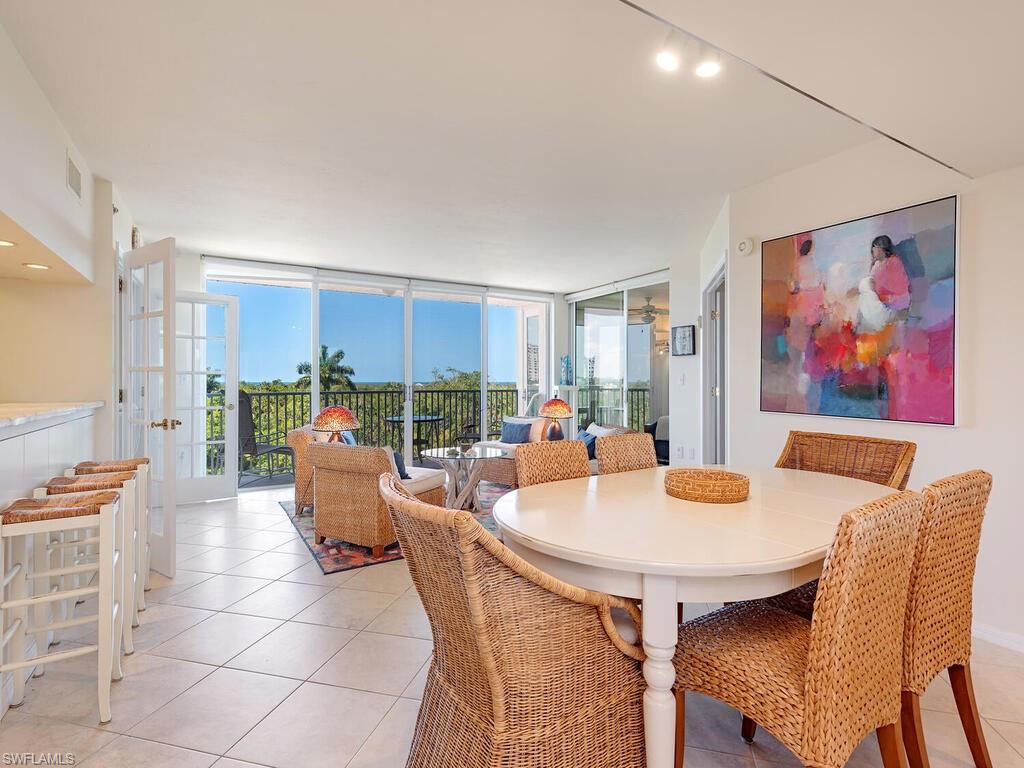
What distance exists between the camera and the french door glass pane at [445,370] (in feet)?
22.1

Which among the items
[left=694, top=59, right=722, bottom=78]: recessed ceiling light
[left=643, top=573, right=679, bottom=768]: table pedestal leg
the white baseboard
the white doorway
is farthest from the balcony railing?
[left=643, top=573, right=679, bottom=768]: table pedestal leg

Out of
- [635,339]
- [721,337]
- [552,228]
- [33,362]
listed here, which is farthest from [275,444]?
[721,337]

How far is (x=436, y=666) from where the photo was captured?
1.42m

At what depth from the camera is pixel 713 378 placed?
5059mm

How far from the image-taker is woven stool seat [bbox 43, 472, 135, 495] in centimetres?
212

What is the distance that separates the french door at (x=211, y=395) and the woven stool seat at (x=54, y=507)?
3187mm

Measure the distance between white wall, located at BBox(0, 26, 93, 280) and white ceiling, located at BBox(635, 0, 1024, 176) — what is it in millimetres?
2259

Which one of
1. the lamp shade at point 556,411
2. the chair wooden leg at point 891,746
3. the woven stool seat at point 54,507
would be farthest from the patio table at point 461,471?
the chair wooden leg at point 891,746

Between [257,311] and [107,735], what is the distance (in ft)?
16.3

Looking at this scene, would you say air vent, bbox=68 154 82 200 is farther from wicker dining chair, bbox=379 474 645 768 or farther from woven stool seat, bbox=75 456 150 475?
wicker dining chair, bbox=379 474 645 768

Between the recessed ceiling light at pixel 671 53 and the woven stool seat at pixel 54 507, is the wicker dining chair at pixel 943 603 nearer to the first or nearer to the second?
the recessed ceiling light at pixel 671 53

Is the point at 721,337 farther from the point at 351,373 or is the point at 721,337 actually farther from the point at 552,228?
the point at 351,373

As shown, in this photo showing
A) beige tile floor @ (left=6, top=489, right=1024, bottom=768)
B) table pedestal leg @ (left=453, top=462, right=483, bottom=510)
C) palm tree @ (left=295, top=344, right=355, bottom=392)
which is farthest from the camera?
palm tree @ (left=295, top=344, right=355, bottom=392)

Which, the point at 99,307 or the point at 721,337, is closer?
the point at 99,307
